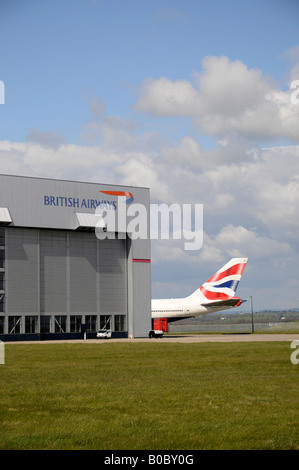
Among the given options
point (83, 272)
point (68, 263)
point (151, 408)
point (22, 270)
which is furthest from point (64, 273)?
point (151, 408)

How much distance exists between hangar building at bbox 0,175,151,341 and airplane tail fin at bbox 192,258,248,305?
681 inches

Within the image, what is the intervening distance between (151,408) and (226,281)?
264 feet

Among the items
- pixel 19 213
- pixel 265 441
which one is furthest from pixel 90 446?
pixel 19 213

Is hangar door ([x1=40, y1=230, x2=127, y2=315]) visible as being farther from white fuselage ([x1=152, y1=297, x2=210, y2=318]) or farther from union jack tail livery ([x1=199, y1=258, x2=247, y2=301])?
union jack tail livery ([x1=199, y1=258, x2=247, y2=301])

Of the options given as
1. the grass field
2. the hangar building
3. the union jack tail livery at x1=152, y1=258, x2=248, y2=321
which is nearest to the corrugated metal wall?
the hangar building

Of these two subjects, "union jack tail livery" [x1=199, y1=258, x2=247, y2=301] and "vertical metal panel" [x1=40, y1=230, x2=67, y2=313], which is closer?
"vertical metal panel" [x1=40, y1=230, x2=67, y2=313]

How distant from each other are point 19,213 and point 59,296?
458 inches

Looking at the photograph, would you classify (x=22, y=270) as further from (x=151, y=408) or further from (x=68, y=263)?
(x=151, y=408)

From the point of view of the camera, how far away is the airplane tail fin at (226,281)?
96.1m

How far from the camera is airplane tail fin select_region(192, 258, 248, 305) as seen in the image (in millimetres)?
96062

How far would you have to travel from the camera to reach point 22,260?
74.9 metres

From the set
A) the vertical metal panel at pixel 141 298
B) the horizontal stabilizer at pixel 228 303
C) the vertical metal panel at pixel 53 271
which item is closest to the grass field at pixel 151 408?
the vertical metal panel at pixel 53 271

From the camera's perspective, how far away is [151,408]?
1670 centimetres

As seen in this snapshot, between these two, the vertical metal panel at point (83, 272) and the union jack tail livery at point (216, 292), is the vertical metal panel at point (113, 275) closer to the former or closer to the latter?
the vertical metal panel at point (83, 272)
